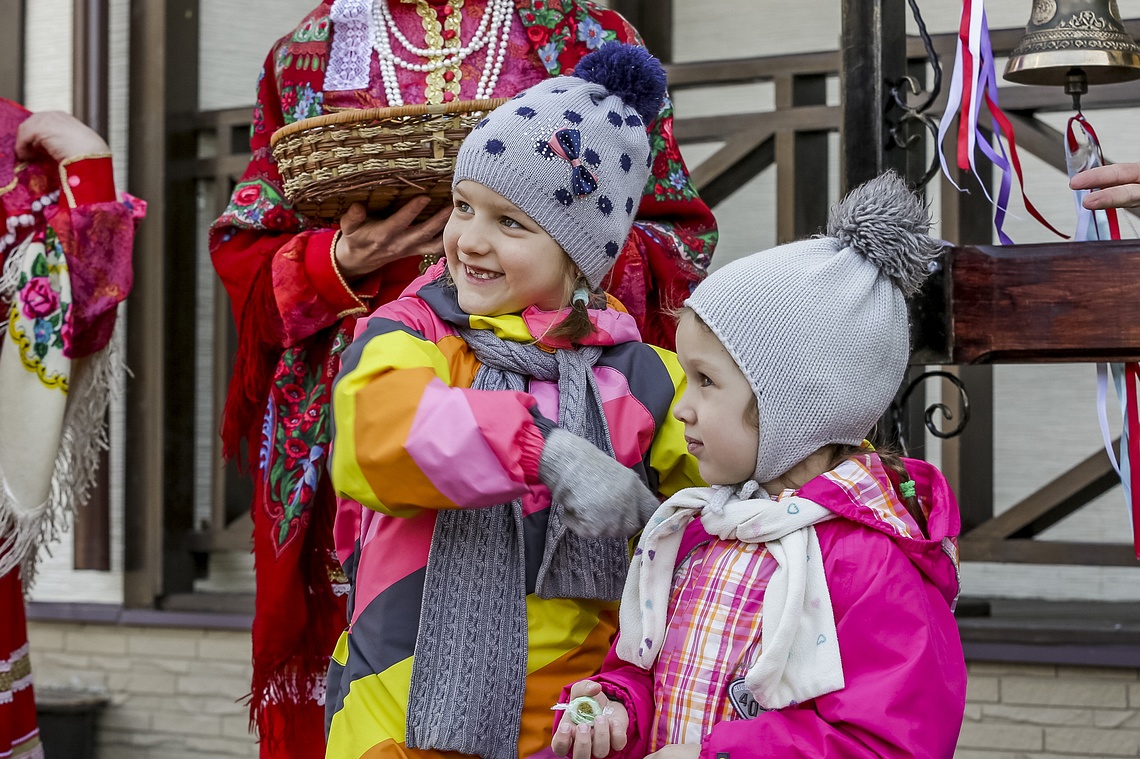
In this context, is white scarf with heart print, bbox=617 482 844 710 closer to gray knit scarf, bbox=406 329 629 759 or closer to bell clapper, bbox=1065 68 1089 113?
gray knit scarf, bbox=406 329 629 759

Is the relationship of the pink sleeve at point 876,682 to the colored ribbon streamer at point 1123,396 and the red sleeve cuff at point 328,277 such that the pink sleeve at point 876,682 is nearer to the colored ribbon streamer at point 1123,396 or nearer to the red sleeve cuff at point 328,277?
the colored ribbon streamer at point 1123,396

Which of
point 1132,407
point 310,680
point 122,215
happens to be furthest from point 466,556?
point 122,215

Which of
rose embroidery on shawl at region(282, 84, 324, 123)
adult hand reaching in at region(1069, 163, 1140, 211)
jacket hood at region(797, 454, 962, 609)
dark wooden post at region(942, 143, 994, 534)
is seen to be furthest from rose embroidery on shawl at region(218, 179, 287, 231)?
dark wooden post at region(942, 143, 994, 534)

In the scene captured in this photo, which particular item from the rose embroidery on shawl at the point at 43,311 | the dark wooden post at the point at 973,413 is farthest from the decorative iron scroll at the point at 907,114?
the rose embroidery on shawl at the point at 43,311

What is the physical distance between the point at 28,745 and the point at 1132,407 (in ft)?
7.72

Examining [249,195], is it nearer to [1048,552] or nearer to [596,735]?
[596,735]

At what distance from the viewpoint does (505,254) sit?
1756 mm

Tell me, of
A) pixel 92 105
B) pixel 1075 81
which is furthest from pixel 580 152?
pixel 92 105

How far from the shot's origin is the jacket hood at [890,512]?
152cm

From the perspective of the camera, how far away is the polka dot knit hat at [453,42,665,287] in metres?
1.75

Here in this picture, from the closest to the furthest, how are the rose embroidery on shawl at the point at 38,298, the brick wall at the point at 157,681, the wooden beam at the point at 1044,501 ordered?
the rose embroidery on shawl at the point at 38,298
the wooden beam at the point at 1044,501
the brick wall at the point at 157,681

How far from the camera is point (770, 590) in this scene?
1504 millimetres

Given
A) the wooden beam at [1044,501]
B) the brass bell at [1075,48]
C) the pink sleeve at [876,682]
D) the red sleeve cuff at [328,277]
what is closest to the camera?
the pink sleeve at [876,682]

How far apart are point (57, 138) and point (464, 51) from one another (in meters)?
1.14
